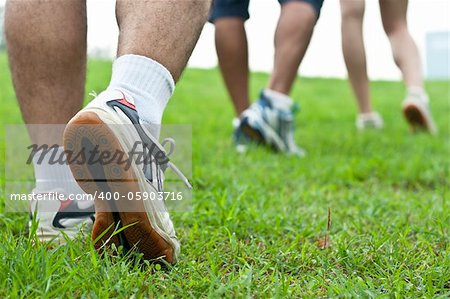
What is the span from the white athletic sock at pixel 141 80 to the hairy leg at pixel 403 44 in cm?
267

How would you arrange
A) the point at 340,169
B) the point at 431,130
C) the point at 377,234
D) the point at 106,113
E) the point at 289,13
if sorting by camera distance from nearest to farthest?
the point at 106,113 → the point at 377,234 → the point at 340,169 → the point at 289,13 → the point at 431,130

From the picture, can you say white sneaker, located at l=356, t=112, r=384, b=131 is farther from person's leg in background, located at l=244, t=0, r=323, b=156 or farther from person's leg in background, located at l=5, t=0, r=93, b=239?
person's leg in background, located at l=5, t=0, r=93, b=239

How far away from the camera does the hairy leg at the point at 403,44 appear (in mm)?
3543

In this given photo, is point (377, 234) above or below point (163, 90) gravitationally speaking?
below

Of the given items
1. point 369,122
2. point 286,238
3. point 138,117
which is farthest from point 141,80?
point 369,122

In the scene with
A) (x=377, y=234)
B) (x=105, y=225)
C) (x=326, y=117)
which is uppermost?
(x=105, y=225)

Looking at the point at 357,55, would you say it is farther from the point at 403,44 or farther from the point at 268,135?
the point at 268,135

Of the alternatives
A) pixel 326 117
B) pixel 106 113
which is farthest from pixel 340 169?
pixel 326 117

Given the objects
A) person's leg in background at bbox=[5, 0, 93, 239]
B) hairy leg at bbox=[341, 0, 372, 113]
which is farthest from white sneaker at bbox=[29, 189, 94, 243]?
hairy leg at bbox=[341, 0, 372, 113]

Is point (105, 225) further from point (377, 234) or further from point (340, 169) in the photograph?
point (340, 169)

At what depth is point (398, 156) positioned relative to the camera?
2889mm

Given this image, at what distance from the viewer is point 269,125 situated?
2.90m

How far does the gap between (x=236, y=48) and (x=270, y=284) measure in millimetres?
2220

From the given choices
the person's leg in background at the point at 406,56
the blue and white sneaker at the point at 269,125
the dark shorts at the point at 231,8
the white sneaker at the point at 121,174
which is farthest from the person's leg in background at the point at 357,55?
the white sneaker at the point at 121,174
